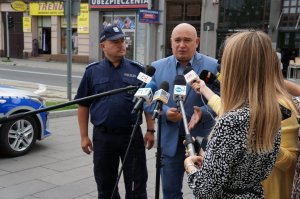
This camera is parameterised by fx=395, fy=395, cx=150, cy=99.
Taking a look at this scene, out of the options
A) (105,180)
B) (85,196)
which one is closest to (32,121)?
(85,196)

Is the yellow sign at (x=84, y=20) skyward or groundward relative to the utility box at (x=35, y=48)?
skyward

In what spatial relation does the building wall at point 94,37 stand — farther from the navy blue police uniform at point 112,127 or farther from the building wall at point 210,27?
the navy blue police uniform at point 112,127

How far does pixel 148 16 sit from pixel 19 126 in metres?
18.2

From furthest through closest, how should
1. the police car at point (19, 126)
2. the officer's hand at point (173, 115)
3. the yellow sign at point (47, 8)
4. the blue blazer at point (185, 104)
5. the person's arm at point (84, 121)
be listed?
the yellow sign at point (47, 8), the police car at point (19, 126), the person's arm at point (84, 121), the blue blazer at point (185, 104), the officer's hand at point (173, 115)

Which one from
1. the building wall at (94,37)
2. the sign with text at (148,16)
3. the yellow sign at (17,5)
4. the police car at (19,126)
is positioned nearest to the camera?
the police car at (19,126)

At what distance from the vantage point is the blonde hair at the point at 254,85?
6.15 ft

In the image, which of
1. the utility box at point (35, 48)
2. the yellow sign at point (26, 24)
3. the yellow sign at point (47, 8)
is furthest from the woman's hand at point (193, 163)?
the yellow sign at point (26, 24)

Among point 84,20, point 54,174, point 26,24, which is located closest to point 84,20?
point 84,20

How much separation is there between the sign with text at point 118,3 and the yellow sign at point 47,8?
2498mm

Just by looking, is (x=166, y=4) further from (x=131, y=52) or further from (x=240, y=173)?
(x=240, y=173)

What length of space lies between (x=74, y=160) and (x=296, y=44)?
18742mm

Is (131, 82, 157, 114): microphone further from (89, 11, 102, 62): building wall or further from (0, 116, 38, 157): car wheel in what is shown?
(89, 11, 102, 62): building wall

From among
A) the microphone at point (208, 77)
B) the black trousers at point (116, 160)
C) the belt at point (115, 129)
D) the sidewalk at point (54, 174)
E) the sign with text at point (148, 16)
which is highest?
the sign with text at point (148, 16)

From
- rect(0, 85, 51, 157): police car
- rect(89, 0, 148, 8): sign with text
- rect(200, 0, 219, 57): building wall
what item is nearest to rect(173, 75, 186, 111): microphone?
rect(0, 85, 51, 157): police car
